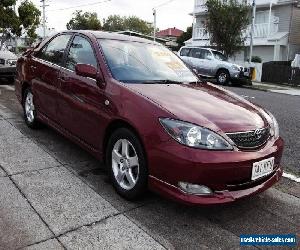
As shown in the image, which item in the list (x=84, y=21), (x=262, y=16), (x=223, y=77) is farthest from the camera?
(x=84, y=21)

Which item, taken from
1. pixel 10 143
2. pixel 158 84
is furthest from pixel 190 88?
pixel 10 143

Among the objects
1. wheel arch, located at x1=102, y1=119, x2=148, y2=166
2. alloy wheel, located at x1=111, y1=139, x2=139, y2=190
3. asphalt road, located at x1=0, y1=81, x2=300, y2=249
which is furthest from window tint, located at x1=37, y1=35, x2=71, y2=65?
alloy wheel, located at x1=111, y1=139, x2=139, y2=190

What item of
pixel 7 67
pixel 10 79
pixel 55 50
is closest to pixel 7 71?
pixel 7 67

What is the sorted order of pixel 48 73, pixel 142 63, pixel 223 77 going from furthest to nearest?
pixel 223 77 < pixel 48 73 < pixel 142 63

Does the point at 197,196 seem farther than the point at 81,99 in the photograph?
No

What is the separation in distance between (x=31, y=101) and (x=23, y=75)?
1.71ft

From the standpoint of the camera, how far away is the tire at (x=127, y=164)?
11.7ft

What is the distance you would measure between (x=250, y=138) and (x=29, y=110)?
149 inches

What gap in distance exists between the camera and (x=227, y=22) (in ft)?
71.2

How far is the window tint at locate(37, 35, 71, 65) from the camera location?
17.0ft

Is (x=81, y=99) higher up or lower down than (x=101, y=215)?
higher up

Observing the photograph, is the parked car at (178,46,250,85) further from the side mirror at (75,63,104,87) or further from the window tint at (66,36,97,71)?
the side mirror at (75,63,104,87)

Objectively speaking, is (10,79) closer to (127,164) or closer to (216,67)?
(127,164)

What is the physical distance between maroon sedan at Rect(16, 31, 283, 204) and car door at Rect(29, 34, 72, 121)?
0.02 meters
